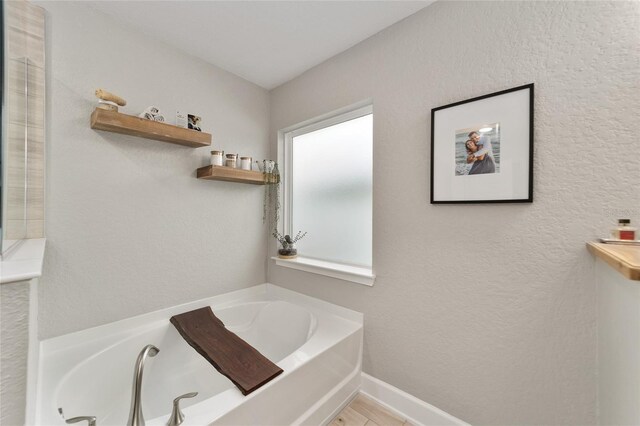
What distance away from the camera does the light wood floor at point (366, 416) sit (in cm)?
149

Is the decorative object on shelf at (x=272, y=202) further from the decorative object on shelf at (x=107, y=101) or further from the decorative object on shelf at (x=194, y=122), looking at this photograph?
the decorative object on shelf at (x=107, y=101)

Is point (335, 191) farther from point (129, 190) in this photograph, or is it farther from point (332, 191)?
point (129, 190)

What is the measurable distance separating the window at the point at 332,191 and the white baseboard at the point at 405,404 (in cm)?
67

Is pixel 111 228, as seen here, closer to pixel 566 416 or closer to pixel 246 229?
pixel 246 229

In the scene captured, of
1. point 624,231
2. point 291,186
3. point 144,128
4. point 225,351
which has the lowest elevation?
point 225,351

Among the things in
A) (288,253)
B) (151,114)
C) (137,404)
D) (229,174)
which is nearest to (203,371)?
(137,404)

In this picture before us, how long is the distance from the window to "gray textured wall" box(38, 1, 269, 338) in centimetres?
51

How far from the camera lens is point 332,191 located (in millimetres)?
2197

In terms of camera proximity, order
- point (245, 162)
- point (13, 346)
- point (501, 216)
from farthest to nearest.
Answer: point (245, 162), point (501, 216), point (13, 346)

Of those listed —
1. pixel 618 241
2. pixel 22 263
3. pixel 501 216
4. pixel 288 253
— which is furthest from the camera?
pixel 288 253

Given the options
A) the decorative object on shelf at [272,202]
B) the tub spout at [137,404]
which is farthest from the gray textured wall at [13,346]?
the decorative object on shelf at [272,202]

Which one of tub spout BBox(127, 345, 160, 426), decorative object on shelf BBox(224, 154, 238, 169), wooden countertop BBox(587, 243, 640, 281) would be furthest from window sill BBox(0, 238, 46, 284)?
wooden countertop BBox(587, 243, 640, 281)

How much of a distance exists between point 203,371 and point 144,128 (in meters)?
1.66

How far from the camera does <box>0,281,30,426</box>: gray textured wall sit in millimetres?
706
